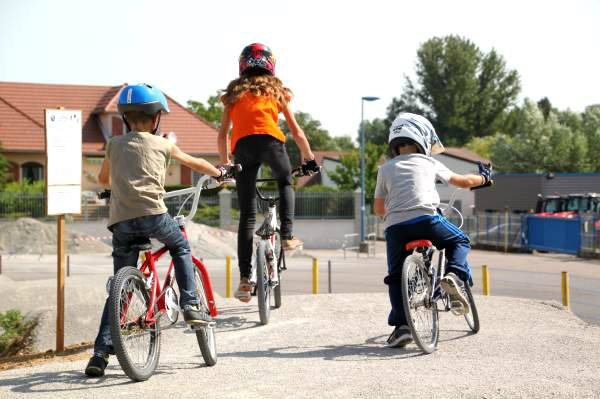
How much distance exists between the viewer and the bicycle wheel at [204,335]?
5516 mm

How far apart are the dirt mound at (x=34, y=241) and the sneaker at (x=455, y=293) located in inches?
1090

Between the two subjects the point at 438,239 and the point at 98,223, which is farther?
the point at 98,223

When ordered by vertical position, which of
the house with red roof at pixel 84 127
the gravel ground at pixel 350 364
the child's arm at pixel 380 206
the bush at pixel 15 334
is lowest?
the bush at pixel 15 334

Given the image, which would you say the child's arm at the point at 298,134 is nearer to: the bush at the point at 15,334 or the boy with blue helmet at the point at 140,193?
the boy with blue helmet at the point at 140,193

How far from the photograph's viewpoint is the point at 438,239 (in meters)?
6.28

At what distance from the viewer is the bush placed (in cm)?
1141

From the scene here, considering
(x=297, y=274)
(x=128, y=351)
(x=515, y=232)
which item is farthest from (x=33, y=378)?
(x=515, y=232)

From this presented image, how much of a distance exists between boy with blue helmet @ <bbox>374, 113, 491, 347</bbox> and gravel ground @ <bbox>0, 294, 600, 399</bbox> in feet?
1.52

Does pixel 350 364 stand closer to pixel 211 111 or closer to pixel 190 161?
pixel 190 161

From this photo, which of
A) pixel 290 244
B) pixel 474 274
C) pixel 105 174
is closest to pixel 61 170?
pixel 290 244

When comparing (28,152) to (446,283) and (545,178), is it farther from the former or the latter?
(446,283)

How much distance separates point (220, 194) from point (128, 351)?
34662 millimetres

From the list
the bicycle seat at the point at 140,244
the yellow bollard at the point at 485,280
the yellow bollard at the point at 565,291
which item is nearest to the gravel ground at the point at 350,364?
the bicycle seat at the point at 140,244

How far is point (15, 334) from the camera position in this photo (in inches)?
460
